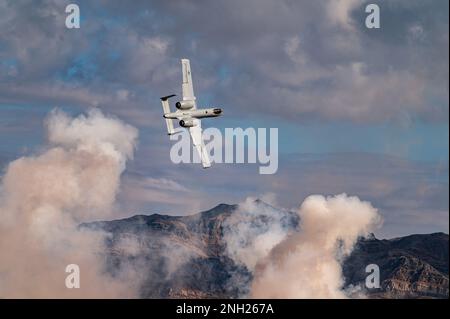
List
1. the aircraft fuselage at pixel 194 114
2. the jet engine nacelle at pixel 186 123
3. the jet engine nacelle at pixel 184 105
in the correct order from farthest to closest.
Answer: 1. the jet engine nacelle at pixel 184 105
2. the jet engine nacelle at pixel 186 123
3. the aircraft fuselage at pixel 194 114

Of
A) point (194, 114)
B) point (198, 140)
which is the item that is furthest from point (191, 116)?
point (198, 140)

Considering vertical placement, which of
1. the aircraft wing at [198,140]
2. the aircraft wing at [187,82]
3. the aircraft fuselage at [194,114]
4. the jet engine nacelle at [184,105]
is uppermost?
the aircraft wing at [187,82]

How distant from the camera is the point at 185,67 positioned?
190 metres

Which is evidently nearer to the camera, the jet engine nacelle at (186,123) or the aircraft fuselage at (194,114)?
the aircraft fuselage at (194,114)

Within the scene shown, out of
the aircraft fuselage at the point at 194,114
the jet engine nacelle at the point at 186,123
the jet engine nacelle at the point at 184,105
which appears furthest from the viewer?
the jet engine nacelle at the point at 184,105

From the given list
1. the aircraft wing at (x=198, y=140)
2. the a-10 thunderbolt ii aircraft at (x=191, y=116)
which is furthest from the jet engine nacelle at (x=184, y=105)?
the aircraft wing at (x=198, y=140)

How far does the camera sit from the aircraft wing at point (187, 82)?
184 meters

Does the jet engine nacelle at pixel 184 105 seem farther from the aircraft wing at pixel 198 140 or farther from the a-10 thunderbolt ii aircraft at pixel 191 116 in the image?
the aircraft wing at pixel 198 140

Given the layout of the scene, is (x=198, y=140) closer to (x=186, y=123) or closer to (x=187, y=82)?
(x=186, y=123)

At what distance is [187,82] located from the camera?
18675cm

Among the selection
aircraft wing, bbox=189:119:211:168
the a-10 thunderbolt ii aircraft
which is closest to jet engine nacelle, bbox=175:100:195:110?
the a-10 thunderbolt ii aircraft
